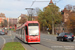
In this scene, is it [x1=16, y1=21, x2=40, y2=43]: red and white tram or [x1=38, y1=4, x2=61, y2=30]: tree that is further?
[x1=38, y1=4, x2=61, y2=30]: tree

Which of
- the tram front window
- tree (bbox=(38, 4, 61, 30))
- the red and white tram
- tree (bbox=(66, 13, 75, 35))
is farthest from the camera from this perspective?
tree (bbox=(38, 4, 61, 30))

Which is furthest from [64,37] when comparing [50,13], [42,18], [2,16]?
[2,16]

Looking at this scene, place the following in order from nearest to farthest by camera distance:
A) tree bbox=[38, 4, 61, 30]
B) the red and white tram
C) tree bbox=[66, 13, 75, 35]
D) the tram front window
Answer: the red and white tram < the tram front window < tree bbox=[66, 13, 75, 35] < tree bbox=[38, 4, 61, 30]

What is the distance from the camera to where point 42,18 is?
2731 inches

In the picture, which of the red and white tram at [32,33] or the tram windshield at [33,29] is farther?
the tram windshield at [33,29]

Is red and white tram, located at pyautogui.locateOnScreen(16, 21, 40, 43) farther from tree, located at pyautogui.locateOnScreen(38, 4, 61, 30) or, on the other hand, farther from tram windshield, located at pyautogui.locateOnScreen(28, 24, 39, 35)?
tree, located at pyautogui.locateOnScreen(38, 4, 61, 30)

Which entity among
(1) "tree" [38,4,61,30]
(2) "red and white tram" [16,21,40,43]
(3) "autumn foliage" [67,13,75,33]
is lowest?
(2) "red and white tram" [16,21,40,43]

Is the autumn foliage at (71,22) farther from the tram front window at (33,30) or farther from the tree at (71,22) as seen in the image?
the tram front window at (33,30)

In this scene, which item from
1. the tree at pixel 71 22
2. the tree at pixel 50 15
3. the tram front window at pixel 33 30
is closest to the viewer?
the tram front window at pixel 33 30

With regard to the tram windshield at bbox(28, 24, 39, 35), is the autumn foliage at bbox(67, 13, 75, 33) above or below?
above

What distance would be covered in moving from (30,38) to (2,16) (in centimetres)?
11891

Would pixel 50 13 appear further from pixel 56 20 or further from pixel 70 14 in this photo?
pixel 70 14

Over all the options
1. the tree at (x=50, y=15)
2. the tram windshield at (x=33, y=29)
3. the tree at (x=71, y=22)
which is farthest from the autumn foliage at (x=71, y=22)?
the tram windshield at (x=33, y=29)

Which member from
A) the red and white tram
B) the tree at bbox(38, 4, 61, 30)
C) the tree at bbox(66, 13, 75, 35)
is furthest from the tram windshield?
the tree at bbox(38, 4, 61, 30)
